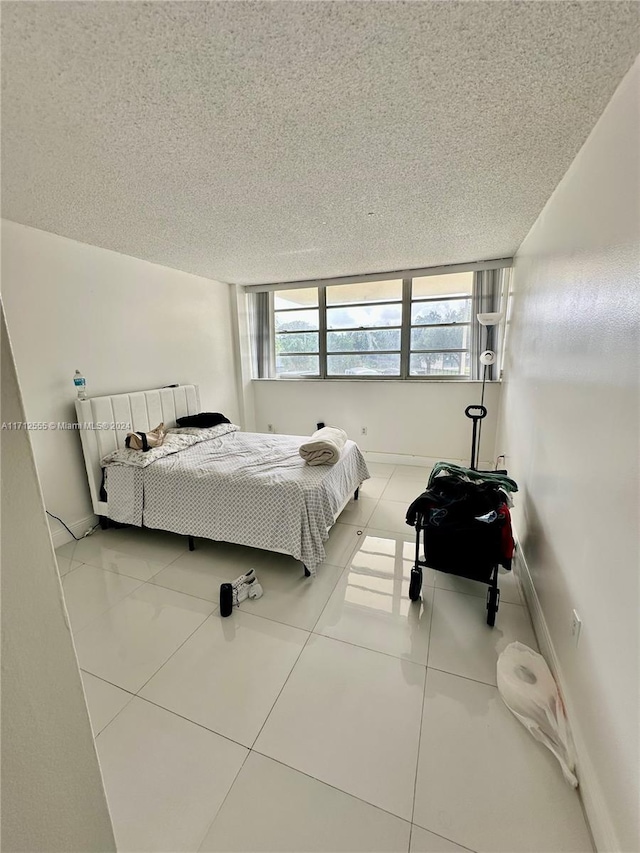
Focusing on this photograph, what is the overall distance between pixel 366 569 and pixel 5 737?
2.13 metres

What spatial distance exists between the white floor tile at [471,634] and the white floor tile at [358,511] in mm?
1066

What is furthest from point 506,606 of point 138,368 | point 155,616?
point 138,368

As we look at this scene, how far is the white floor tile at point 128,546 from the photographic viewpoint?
2.66 metres

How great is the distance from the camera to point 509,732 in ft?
4.55

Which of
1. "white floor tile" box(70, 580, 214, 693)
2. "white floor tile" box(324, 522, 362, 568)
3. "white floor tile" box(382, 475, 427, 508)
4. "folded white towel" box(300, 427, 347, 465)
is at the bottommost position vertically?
"white floor tile" box(324, 522, 362, 568)

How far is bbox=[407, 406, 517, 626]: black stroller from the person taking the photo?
1.93m

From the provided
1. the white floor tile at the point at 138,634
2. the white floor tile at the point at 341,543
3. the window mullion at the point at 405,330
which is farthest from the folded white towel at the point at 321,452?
the window mullion at the point at 405,330

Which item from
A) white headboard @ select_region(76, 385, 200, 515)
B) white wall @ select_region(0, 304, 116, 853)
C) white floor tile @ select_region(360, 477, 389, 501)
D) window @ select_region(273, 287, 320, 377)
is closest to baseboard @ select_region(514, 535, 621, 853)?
white wall @ select_region(0, 304, 116, 853)

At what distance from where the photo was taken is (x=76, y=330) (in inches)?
112

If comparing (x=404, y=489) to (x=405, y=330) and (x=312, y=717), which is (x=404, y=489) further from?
(x=312, y=717)

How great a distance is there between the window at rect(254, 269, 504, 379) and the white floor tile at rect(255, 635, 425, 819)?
11.6ft

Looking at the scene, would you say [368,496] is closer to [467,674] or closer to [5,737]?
[467,674]

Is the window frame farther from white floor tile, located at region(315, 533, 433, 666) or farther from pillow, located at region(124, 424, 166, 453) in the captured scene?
white floor tile, located at region(315, 533, 433, 666)

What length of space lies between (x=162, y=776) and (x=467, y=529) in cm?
172
